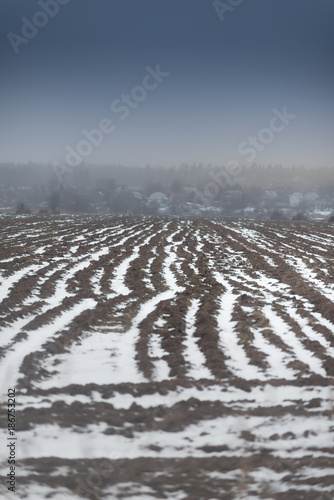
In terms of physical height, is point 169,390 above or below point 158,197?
below

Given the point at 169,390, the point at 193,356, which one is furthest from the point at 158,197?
the point at 169,390

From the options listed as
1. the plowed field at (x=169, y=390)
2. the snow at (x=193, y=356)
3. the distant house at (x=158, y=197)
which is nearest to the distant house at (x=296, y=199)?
the distant house at (x=158, y=197)

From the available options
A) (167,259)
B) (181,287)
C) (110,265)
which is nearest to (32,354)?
(181,287)

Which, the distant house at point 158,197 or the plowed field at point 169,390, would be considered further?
the distant house at point 158,197

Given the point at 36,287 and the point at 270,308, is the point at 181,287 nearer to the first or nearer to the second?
the point at 270,308

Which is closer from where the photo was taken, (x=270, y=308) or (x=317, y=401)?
(x=317, y=401)

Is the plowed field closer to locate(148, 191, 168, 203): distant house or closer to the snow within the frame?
the snow

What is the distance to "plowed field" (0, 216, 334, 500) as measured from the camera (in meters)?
3.89

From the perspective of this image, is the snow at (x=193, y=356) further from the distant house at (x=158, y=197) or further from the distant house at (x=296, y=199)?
the distant house at (x=296, y=199)

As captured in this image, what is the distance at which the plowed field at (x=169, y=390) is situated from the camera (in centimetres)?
389

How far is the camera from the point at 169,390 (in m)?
5.35

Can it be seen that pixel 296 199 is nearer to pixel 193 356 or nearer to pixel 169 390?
pixel 193 356

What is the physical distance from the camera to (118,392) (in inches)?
210

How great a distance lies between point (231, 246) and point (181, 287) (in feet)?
38.0
